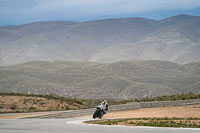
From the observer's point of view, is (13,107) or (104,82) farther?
(104,82)

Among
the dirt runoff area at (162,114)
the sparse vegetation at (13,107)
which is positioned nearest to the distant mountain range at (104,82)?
the sparse vegetation at (13,107)

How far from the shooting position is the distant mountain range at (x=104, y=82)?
144 m

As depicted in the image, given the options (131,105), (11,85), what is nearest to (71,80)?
(11,85)

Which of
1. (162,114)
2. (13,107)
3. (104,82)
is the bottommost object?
(162,114)

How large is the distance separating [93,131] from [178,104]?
1186 inches

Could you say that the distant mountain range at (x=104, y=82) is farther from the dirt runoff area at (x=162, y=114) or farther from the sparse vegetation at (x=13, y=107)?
the dirt runoff area at (x=162, y=114)

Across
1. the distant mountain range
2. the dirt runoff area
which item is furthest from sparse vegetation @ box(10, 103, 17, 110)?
the distant mountain range

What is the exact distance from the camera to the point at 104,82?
15975 centimetres

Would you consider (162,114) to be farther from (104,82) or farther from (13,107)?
(104,82)

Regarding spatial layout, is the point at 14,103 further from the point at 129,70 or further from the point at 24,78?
the point at 129,70

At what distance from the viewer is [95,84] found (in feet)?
522

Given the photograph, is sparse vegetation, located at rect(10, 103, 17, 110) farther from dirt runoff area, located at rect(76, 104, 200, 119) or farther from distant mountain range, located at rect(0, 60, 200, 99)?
distant mountain range, located at rect(0, 60, 200, 99)

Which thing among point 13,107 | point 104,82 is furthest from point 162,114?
point 104,82

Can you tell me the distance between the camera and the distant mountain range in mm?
143875
